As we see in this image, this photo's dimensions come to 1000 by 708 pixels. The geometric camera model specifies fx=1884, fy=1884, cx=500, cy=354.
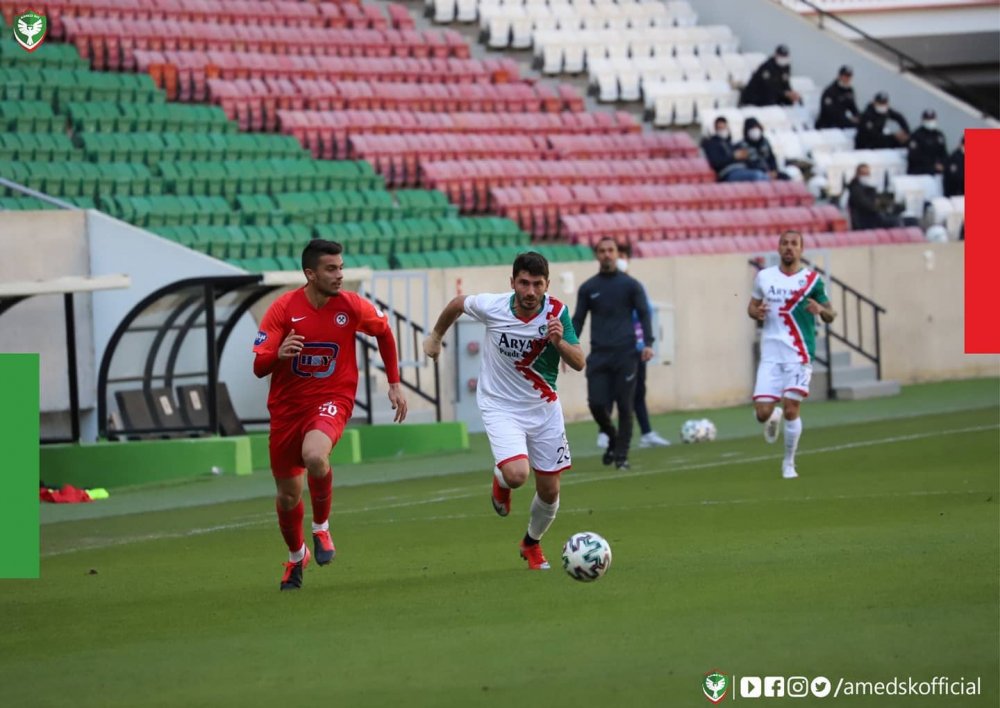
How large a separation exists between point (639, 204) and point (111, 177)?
9.69m

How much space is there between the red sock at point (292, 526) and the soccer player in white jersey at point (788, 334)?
6549 millimetres

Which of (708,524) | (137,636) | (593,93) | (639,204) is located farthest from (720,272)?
(137,636)

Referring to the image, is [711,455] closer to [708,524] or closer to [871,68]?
[708,524]

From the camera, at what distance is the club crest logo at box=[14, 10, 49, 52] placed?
25031 mm

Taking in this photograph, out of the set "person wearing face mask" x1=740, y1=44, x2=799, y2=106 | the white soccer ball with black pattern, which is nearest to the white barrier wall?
the white soccer ball with black pattern

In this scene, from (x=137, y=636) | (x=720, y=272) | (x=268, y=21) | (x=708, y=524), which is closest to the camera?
(x=137, y=636)

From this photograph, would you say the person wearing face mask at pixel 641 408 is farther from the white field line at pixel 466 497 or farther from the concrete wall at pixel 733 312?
the concrete wall at pixel 733 312

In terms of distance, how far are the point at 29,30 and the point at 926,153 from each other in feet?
54.3

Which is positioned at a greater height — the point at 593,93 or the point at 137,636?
the point at 593,93

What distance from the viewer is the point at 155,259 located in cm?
2173

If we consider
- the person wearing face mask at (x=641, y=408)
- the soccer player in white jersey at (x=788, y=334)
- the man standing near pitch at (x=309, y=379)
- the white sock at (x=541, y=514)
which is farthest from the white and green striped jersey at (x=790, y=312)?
the man standing near pitch at (x=309, y=379)

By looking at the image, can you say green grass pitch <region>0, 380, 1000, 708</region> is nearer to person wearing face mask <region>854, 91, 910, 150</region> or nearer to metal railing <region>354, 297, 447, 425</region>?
metal railing <region>354, 297, 447, 425</region>

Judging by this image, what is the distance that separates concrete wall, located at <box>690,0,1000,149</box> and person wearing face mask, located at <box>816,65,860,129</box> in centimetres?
153

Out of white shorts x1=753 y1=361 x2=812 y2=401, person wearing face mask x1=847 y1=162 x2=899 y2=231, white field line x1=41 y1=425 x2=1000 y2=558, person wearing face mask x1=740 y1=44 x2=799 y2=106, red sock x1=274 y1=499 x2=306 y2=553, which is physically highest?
person wearing face mask x1=740 y1=44 x2=799 y2=106
